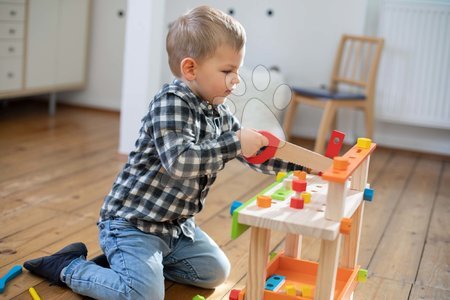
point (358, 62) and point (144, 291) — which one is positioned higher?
point (358, 62)

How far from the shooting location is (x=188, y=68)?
1388 millimetres

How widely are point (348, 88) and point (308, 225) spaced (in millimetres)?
2467

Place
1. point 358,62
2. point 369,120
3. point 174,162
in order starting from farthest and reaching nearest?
point 358,62 < point 369,120 < point 174,162

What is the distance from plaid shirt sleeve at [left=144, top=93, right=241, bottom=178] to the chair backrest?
206 centimetres

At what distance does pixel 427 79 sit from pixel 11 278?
7.99ft

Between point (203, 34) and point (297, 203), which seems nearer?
point (297, 203)

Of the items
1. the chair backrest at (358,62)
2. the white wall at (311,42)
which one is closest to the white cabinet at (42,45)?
the white wall at (311,42)

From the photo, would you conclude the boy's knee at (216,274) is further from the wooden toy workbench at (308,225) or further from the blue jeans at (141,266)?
the wooden toy workbench at (308,225)

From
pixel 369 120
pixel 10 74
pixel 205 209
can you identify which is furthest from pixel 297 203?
pixel 10 74

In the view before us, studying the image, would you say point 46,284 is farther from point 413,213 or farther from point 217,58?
point 413,213

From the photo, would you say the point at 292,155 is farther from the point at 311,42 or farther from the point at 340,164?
the point at 311,42

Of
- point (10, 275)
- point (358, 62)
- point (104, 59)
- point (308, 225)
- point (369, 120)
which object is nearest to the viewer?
point (308, 225)

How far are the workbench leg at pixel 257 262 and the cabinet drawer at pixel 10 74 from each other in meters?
2.43

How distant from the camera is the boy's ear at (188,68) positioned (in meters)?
1.38
